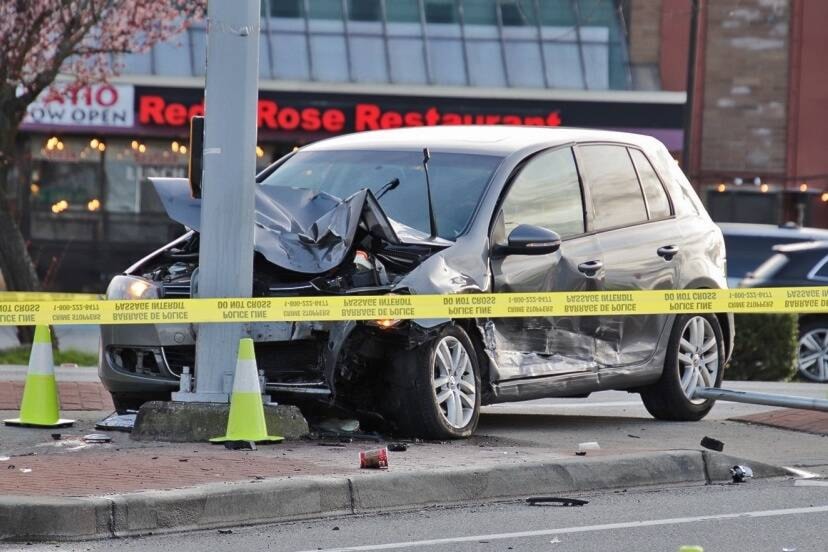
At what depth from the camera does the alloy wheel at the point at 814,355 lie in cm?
1789

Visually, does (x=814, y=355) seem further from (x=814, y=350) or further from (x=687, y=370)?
(x=687, y=370)

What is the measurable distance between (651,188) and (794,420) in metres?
1.73

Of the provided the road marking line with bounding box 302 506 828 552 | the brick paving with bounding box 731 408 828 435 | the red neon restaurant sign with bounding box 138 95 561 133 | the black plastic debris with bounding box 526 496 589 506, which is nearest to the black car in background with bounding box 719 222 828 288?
the brick paving with bounding box 731 408 828 435

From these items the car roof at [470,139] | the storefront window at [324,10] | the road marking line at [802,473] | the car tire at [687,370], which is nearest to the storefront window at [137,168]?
the storefront window at [324,10]

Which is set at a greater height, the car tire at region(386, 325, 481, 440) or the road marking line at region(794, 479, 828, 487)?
the car tire at region(386, 325, 481, 440)

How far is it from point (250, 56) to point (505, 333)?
2.08 meters

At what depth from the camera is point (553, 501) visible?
7918 millimetres

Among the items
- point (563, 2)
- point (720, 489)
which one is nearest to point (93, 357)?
point (720, 489)

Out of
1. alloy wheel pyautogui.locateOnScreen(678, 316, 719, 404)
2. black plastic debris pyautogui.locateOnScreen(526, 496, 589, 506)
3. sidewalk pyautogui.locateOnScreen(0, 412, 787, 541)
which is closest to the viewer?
sidewalk pyautogui.locateOnScreen(0, 412, 787, 541)

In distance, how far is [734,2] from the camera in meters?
35.6

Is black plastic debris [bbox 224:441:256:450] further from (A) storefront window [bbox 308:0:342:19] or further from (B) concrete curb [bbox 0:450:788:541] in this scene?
(A) storefront window [bbox 308:0:342:19]

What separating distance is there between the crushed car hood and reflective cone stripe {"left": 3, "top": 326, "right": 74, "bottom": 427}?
1069 mm

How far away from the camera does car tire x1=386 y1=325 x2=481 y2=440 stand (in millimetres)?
8969

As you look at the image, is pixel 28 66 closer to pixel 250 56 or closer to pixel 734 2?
pixel 250 56
